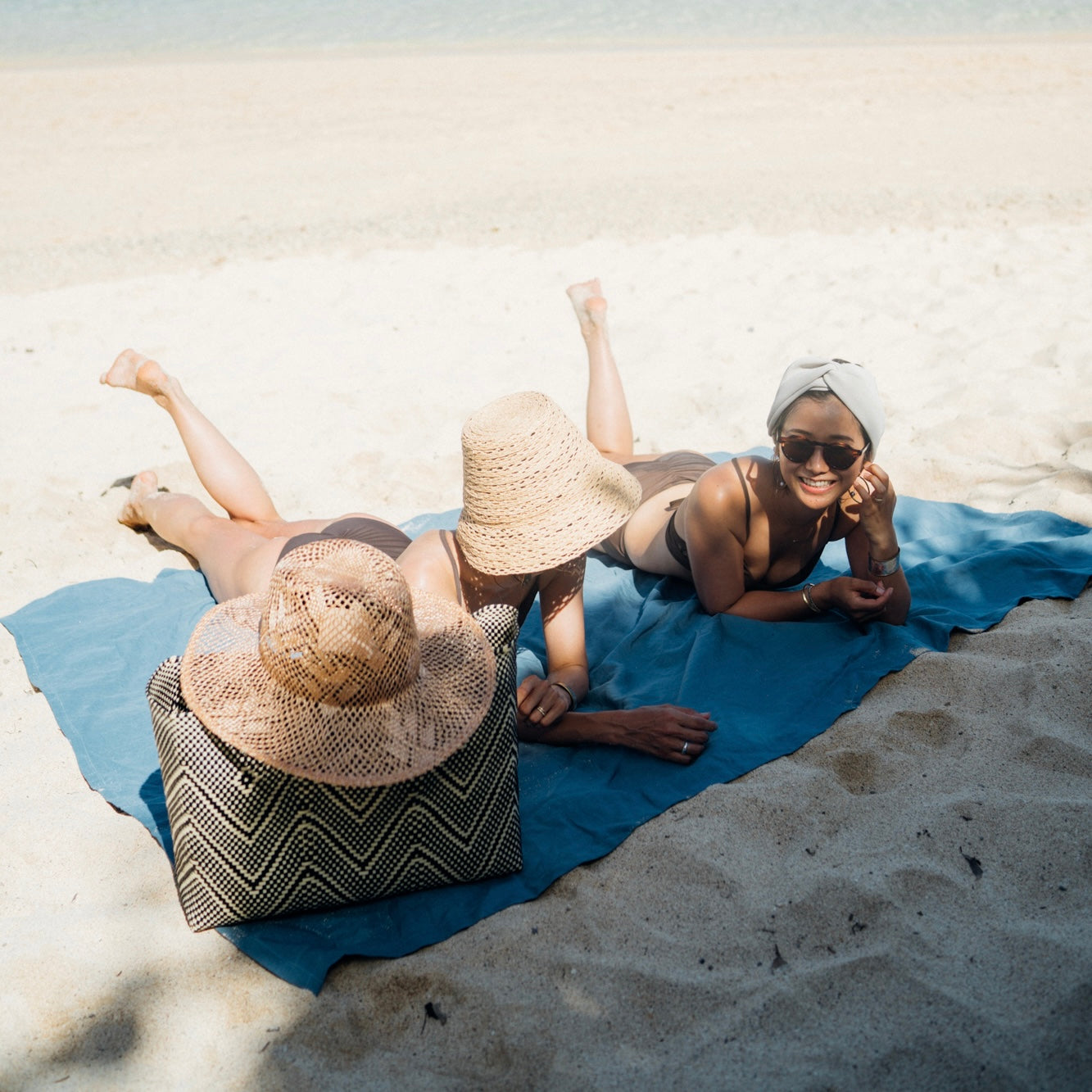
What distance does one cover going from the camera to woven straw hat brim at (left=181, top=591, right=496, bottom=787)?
83.9 inches

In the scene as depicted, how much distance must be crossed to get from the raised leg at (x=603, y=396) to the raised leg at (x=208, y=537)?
1.64m

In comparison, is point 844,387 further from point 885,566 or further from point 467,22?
point 467,22

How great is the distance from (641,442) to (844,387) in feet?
7.67

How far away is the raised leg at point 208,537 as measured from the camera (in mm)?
3752

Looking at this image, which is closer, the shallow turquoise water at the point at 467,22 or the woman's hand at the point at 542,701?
the woman's hand at the point at 542,701

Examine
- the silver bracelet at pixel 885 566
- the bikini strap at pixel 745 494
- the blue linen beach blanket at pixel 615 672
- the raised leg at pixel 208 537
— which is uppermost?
the bikini strap at pixel 745 494

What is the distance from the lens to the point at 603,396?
4781 mm

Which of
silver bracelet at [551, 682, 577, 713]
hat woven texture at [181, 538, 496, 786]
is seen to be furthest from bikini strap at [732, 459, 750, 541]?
hat woven texture at [181, 538, 496, 786]

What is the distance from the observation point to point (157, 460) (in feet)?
17.4

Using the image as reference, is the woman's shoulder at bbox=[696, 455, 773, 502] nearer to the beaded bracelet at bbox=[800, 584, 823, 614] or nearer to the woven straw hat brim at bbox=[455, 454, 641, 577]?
the beaded bracelet at bbox=[800, 584, 823, 614]

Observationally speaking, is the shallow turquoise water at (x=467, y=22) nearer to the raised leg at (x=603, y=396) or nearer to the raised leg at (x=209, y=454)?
the raised leg at (x=603, y=396)

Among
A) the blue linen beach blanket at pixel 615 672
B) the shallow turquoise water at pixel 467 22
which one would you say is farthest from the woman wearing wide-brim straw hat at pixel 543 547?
the shallow turquoise water at pixel 467 22

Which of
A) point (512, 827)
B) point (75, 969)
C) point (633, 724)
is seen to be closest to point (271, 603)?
point (512, 827)

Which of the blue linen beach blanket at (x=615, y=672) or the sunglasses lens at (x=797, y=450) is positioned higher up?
the sunglasses lens at (x=797, y=450)
